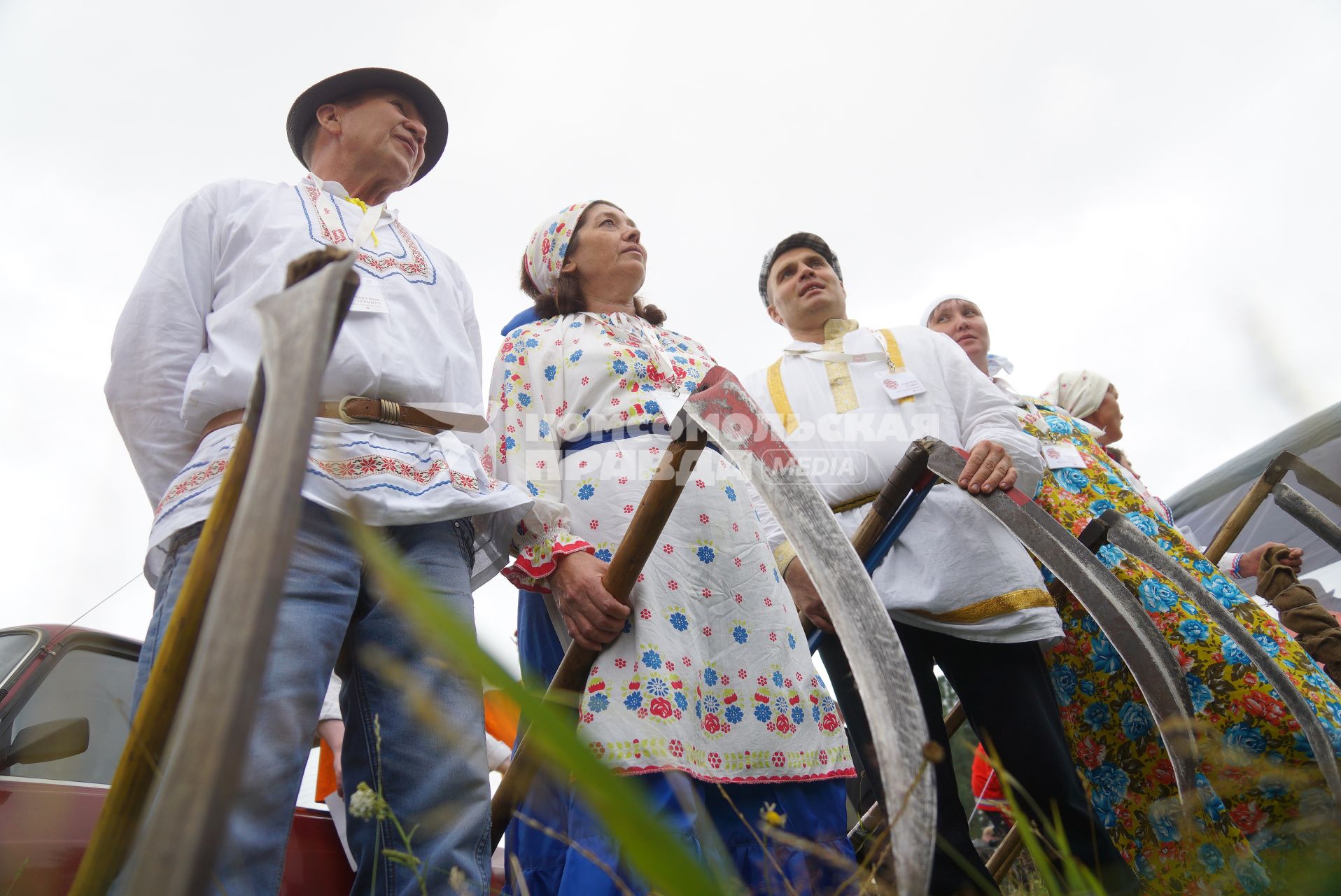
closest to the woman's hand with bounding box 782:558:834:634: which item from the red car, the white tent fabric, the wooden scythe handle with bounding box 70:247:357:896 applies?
the red car

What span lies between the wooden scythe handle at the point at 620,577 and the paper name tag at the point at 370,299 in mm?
615

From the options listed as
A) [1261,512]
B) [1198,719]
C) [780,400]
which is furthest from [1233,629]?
[1261,512]

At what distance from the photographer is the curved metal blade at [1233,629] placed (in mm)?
1972

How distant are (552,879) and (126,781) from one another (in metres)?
1.11

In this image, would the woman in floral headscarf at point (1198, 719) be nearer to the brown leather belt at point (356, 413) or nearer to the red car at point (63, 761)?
the brown leather belt at point (356, 413)

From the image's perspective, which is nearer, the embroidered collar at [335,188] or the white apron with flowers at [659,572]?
the white apron with flowers at [659,572]

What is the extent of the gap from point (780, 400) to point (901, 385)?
0.36m

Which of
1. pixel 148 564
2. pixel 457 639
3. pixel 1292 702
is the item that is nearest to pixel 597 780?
pixel 457 639

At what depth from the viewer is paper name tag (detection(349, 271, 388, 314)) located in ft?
5.68

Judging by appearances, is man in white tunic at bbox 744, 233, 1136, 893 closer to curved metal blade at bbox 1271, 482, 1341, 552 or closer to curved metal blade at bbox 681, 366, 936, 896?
curved metal blade at bbox 681, 366, 936, 896

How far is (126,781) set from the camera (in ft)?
2.71

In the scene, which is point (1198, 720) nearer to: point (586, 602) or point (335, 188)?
point (586, 602)

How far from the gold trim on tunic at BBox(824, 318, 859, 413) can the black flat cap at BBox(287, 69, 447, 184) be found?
4.29ft

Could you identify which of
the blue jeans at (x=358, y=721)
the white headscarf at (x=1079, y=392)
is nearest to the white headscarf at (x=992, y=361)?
the white headscarf at (x=1079, y=392)
